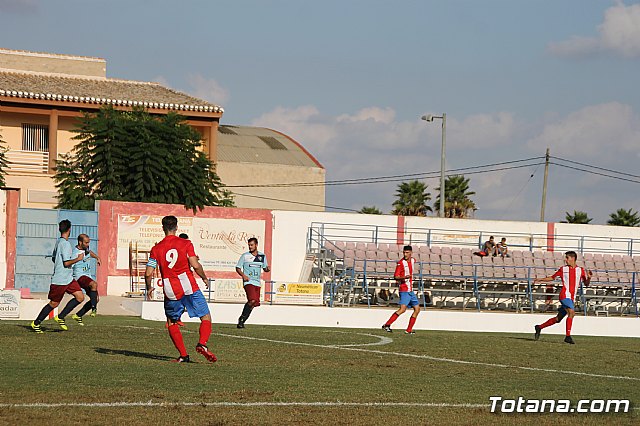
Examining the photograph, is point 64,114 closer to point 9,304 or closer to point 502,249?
point 502,249

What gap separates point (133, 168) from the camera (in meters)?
39.5

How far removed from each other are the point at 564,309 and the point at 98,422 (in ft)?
47.0

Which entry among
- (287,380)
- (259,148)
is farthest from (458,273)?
(259,148)

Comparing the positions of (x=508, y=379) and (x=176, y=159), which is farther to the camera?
(x=176, y=159)

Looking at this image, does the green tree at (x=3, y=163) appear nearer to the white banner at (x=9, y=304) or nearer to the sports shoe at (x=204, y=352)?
the white banner at (x=9, y=304)

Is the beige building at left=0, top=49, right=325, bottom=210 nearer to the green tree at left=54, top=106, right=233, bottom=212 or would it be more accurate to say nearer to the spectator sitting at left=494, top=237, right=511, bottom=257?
the green tree at left=54, top=106, right=233, bottom=212

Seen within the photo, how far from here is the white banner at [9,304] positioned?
954 inches

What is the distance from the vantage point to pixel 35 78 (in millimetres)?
51250

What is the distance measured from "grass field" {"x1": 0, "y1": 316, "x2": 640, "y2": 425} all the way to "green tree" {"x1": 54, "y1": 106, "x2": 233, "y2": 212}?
66.7 ft

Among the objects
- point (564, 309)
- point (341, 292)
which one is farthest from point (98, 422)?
point (341, 292)

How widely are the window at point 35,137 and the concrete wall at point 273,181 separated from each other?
1675 centimetres

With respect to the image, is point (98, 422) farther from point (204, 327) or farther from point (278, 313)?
point (278, 313)

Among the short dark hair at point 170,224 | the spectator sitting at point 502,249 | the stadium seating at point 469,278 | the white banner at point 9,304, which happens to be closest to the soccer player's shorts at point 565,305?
the short dark hair at point 170,224

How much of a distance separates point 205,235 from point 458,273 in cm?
904
